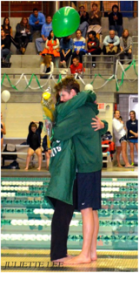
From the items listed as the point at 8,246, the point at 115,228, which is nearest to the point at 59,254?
the point at 8,246

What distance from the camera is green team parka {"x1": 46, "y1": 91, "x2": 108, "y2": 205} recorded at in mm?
4215

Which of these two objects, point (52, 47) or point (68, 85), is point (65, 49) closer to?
point (52, 47)

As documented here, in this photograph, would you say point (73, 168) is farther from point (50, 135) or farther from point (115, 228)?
point (115, 228)

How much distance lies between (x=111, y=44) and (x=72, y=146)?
42.1 ft

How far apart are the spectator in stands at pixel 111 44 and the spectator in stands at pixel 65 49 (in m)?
1.13

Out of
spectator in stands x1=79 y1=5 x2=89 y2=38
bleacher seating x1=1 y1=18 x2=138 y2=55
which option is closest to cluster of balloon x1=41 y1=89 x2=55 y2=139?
spectator in stands x1=79 y1=5 x2=89 y2=38

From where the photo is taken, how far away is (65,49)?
53.8 ft

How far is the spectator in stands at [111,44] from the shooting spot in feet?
54.5

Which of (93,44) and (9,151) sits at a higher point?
(93,44)

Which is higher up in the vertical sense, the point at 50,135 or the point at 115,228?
the point at 50,135

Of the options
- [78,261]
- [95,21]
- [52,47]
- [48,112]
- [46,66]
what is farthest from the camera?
[95,21]

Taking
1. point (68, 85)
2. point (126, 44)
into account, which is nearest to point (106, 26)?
point (126, 44)
